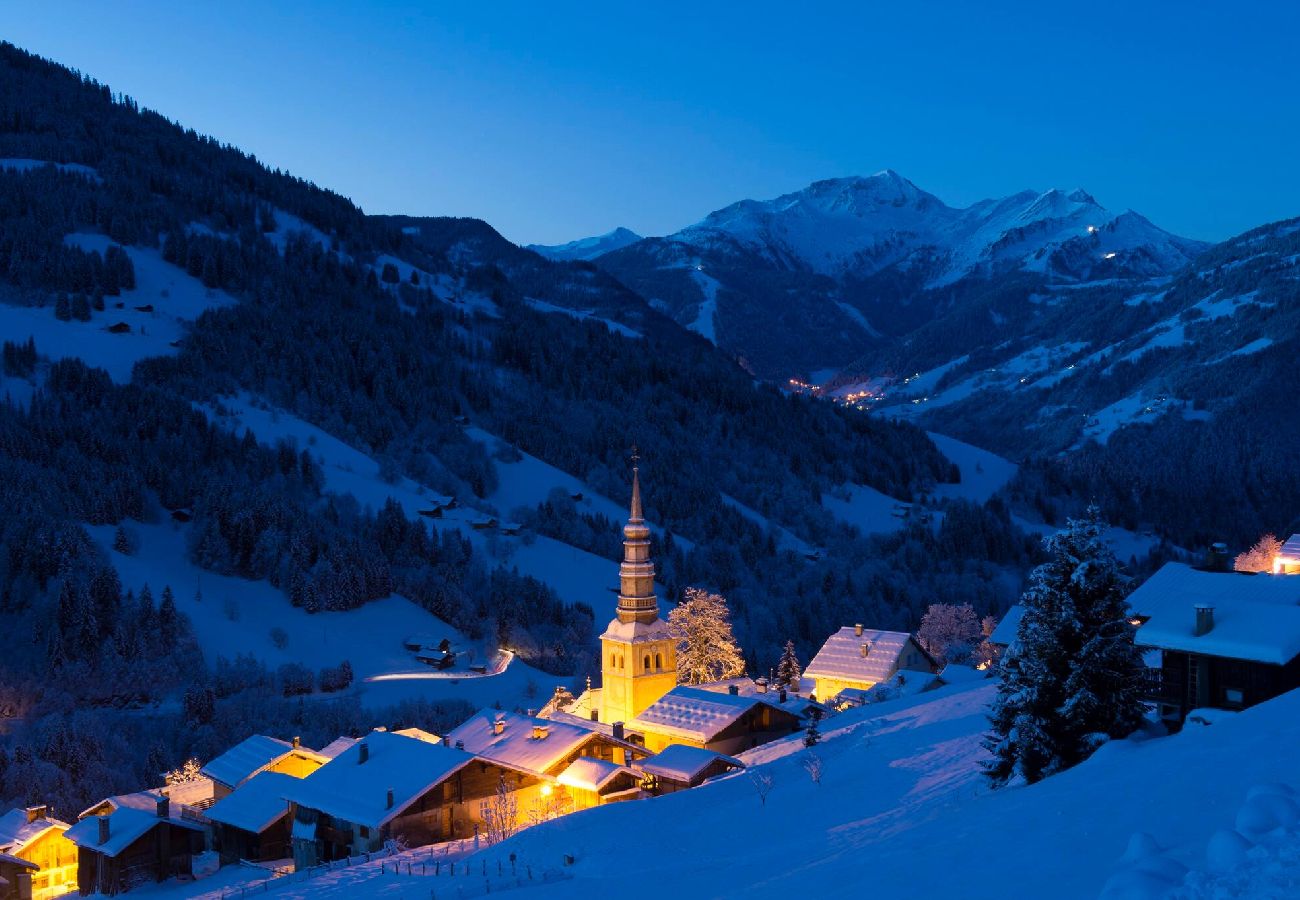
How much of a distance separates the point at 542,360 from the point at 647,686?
111 metres

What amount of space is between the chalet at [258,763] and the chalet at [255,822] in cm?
374

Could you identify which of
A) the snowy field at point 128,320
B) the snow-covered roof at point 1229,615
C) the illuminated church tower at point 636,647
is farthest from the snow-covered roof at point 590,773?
the snowy field at point 128,320

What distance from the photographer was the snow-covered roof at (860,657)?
63.6 metres

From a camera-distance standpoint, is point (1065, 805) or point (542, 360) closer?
point (1065, 805)

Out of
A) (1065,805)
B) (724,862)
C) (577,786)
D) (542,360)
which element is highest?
(542,360)

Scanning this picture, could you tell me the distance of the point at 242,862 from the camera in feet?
148

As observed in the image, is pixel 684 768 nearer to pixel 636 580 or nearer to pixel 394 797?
pixel 394 797

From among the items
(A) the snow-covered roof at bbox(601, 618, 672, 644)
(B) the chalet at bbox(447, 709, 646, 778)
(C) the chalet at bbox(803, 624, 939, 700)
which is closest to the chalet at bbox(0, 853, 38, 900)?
(B) the chalet at bbox(447, 709, 646, 778)

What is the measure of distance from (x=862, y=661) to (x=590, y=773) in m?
24.8

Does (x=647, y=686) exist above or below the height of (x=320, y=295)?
below

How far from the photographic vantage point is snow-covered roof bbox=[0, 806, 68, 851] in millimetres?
45844

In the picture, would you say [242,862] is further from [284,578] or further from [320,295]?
[320,295]

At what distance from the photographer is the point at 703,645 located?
240ft

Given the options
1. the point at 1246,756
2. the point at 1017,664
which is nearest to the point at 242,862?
the point at 1017,664
